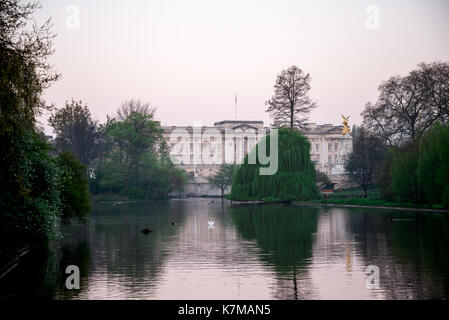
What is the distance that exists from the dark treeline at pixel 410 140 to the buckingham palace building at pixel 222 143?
72.5 meters

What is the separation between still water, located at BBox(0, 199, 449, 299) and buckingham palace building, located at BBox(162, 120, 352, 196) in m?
120

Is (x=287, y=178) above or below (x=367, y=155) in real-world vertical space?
below

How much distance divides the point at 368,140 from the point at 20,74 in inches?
2575

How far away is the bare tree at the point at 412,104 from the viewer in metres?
Result: 68.4

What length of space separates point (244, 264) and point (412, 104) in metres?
53.7

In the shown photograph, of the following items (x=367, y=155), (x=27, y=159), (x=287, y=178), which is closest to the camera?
(x=27, y=159)

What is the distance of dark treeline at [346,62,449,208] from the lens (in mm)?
54938

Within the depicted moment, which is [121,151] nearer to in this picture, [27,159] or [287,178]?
[287,178]

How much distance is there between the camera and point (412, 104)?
71125 millimetres

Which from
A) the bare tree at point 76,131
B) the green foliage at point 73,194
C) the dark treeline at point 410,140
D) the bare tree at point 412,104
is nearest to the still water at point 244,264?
the green foliage at point 73,194

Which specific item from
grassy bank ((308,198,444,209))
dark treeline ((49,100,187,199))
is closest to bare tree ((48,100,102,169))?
dark treeline ((49,100,187,199))

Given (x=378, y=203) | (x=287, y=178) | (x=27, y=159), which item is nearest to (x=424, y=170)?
(x=378, y=203)

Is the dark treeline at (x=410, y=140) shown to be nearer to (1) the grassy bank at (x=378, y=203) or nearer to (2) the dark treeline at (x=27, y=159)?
(1) the grassy bank at (x=378, y=203)
